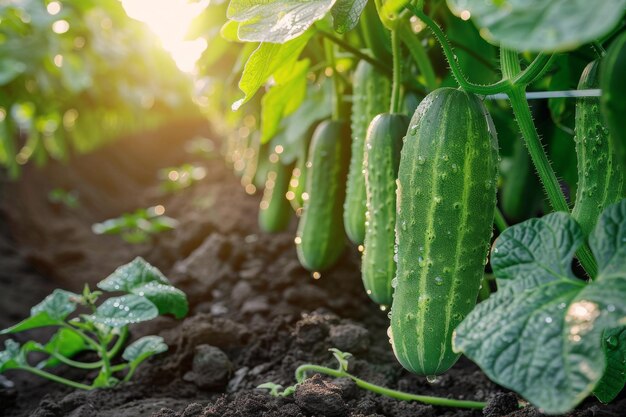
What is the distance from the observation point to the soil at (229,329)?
2084 mm

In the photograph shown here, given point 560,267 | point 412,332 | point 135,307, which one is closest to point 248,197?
point 135,307

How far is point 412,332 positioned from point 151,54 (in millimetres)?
8533

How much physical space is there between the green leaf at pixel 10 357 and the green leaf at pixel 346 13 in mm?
1553

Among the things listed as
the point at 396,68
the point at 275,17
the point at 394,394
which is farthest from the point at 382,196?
the point at 275,17

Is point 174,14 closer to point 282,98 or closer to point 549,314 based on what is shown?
point 282,98

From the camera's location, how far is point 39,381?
2.82 metres

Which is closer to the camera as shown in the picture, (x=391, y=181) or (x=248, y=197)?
(x=391, y=181)

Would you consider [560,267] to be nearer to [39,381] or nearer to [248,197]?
[39,381]

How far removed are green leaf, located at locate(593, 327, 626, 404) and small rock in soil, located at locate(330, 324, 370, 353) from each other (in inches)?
37.7

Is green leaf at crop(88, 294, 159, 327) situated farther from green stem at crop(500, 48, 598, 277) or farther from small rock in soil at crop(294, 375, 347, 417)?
green stem at crop(500, 48, 598, 277)

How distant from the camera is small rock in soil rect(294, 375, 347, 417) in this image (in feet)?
6.31

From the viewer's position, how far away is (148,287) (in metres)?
2.35

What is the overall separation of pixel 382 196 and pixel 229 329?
0.89m

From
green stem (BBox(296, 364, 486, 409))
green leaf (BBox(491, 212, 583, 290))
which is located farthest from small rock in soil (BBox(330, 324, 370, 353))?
green leaf (BBox(491, 212, 583, 290))
